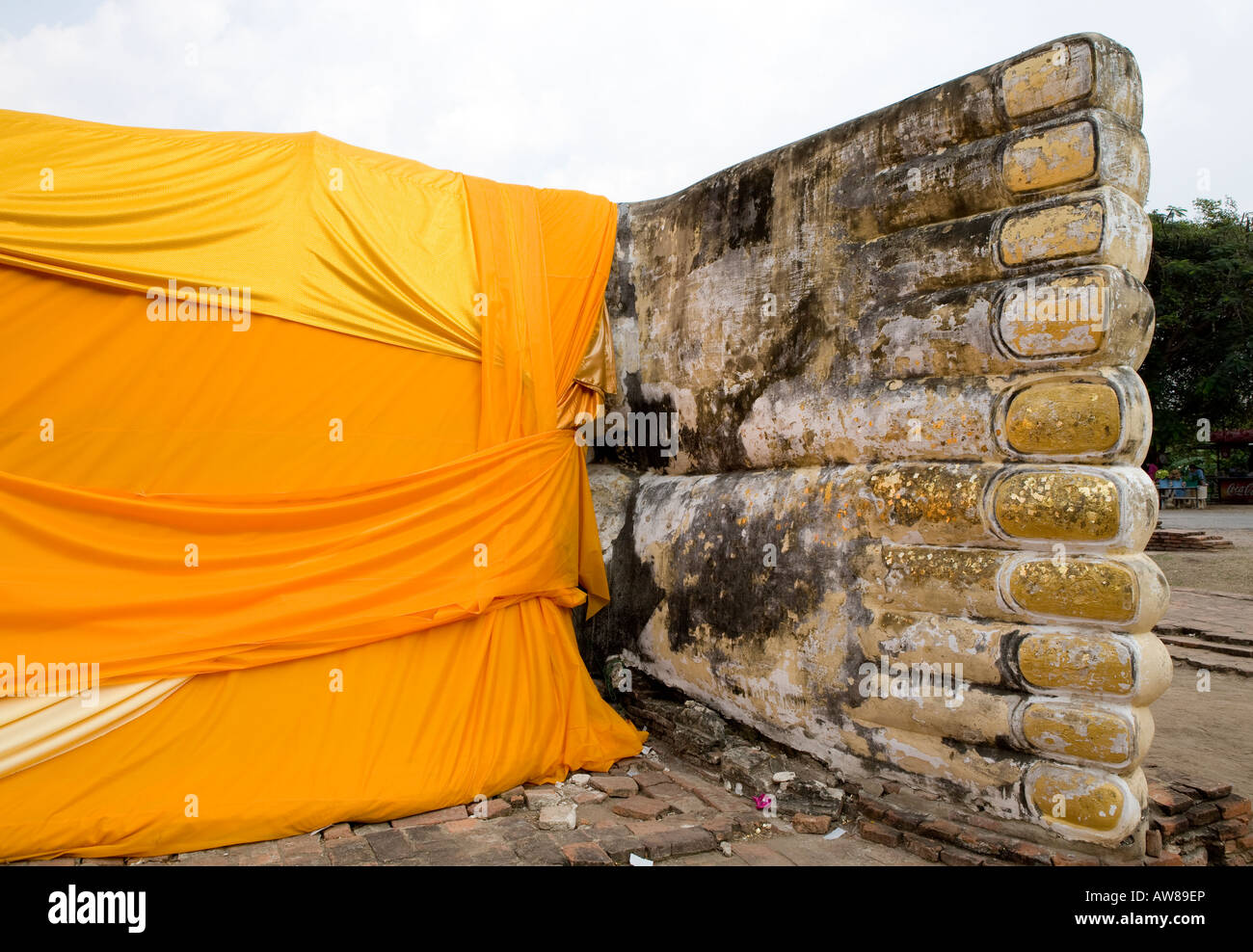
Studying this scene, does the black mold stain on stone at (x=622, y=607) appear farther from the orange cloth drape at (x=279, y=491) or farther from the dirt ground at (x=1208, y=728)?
the dirt ground at (x=1208, y=728)

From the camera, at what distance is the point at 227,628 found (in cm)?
311

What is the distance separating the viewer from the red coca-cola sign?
67.1 ft

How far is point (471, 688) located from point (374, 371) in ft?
4.42

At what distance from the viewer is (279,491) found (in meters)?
3.30

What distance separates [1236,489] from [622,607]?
21.8m

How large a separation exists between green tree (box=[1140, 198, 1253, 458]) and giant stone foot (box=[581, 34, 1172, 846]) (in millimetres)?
14604

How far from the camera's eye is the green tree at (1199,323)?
15.3 m

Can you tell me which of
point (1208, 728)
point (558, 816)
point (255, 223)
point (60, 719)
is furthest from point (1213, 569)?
point (60, 719)

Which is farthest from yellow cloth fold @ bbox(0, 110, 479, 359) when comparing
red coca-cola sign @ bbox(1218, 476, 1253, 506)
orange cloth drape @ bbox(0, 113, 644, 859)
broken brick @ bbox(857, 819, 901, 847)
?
red coca-cola sign @ bbox(1218, 476, 1253, 506)

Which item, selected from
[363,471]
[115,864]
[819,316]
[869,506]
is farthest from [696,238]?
[115,864]

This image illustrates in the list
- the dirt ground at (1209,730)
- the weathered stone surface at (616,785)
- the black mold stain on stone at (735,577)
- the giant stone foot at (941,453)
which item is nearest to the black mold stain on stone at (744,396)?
the giant stone foot at (941,453)

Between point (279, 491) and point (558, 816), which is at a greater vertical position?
point (279, 491)

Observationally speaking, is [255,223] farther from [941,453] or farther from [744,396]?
[941,453]

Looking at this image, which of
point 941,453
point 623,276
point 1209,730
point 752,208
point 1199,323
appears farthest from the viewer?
point 1199,323
